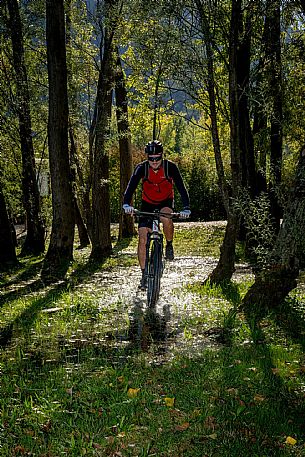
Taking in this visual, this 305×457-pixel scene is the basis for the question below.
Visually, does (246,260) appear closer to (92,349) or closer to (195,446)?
(92,349)

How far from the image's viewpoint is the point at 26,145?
18.0 metres

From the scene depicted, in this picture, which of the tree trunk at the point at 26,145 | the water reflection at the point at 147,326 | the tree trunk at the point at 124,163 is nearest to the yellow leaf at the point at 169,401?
the water reflection at the point at 147,326

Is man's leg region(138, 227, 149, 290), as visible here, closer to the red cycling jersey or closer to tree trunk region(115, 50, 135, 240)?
the red cycling jersey

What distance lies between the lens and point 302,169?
23.7 feet

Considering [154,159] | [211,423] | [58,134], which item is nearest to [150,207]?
[154,159]

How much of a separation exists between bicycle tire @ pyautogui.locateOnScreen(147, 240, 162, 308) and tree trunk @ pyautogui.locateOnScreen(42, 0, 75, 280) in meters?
5.68

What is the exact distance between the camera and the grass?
4008 mm

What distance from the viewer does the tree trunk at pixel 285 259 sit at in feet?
23.6

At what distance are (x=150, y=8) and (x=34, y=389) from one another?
7809mm

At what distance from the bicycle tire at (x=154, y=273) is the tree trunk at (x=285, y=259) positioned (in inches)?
53.6

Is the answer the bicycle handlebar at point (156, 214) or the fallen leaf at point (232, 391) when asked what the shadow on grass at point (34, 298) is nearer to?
the bicycle handlebar at point (156, 214)

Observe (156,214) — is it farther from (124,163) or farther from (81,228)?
(124,163)

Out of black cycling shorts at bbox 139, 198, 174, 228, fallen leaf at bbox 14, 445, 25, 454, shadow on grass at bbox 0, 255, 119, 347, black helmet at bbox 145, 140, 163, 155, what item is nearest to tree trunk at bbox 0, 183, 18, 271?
shadow on grass at bbox 0, 255, 119, 347

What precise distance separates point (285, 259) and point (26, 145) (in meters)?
12.3
